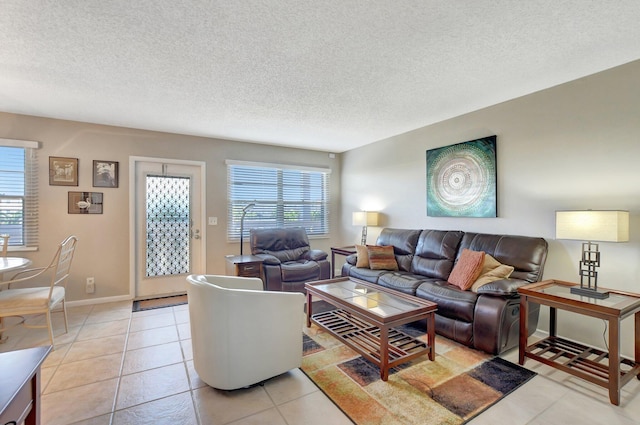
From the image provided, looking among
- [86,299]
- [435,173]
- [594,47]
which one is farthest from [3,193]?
[594,47]

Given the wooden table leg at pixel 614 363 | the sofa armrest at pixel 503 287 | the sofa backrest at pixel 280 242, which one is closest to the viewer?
the wooden table leg at pixel 614 363

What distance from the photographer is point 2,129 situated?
3.48 m

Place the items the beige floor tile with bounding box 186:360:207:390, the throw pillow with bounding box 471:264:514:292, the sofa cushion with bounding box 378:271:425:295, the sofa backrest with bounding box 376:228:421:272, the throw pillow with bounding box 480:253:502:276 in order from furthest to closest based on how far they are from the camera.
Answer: the sofa backrest with bounding box 376:228:421:272, the sofa cushion with bounding box 378:271:425:295, the throw pillow with bounding box 480:253:502:276, the throw pillow with bounding box 471:264:514:292, the beige floor tile with bounding box 186:360:207:390

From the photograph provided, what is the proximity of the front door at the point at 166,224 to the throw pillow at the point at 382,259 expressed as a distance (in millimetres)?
2595

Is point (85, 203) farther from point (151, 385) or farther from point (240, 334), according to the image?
point (240, 334)

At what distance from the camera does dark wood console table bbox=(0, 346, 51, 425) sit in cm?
83

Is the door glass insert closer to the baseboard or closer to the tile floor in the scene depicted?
the baseboard

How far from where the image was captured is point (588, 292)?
87.6 inches

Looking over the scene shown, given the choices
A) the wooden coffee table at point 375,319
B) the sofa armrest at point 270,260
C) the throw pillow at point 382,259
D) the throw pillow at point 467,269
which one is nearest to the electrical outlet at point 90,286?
the sofa armrest at point 270,260

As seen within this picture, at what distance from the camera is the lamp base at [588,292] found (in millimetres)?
2150

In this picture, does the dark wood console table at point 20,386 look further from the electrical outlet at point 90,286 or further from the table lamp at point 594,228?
the electrical outlet at point 90,286

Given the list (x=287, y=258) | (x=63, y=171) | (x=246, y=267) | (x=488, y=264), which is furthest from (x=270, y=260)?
(x=63, y=171)

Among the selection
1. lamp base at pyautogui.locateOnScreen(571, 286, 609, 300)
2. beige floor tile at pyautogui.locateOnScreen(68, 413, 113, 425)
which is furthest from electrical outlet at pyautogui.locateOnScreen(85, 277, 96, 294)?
lamp base at pyautogui.locateOnScreen(571, 286, 609, 300)

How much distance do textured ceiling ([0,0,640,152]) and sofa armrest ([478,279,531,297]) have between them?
72.0 inches
